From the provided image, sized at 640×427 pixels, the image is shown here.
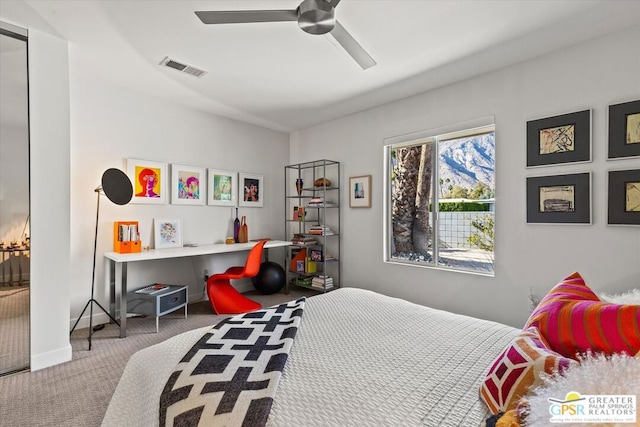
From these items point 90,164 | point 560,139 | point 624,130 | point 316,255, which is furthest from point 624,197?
point 90,164

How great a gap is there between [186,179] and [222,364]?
124 inches

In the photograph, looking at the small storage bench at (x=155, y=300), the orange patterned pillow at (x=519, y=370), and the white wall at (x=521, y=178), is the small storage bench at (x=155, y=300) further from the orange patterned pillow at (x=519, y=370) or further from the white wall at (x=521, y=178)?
the orange patterned pillow at (x=519, y=370)

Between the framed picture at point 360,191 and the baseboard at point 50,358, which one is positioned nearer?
the baseboard at point 50,358

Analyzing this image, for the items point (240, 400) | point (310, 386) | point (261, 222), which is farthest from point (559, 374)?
point (261, 222)

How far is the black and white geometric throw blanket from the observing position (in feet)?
2.98

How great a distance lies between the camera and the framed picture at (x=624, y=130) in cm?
215

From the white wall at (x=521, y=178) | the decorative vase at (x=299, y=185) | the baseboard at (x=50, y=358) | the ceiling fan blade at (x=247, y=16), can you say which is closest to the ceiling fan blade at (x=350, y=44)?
the ceiling fan blade at (x=247, y=16)

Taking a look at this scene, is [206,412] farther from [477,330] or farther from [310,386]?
[477,330]

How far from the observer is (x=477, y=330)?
1561 millimetres

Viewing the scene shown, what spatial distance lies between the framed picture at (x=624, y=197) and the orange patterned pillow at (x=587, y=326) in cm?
174

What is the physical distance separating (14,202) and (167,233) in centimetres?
152

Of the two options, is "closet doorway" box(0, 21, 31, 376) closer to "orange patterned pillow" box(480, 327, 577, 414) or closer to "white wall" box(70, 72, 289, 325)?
"white wall" box(70, 72, 289, 325)

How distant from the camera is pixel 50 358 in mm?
2283

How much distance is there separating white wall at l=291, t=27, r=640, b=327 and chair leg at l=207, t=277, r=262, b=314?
156 centimetres
